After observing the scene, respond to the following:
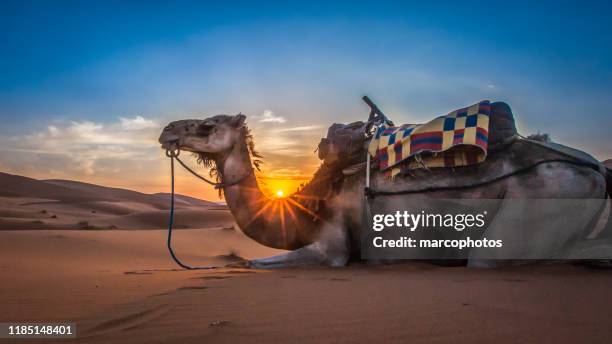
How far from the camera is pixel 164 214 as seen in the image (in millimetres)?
28422

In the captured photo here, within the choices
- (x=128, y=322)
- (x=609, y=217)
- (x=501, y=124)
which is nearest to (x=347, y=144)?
(x=501, y=124)

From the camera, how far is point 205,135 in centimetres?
650

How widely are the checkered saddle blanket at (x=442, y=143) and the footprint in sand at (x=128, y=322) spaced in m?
3.53

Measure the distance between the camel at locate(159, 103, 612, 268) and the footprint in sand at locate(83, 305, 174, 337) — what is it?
105 inches

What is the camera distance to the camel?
4.93 m

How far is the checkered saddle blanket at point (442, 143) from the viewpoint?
5.16 meters

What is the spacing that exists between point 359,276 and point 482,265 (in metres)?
1.41

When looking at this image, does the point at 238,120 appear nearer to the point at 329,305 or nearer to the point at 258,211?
the point at 258,211

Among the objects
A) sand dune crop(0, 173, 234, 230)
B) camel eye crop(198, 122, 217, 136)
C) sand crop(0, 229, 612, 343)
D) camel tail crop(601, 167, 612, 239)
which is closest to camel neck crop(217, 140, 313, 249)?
camel eye crop(198, 122, 217, 136)

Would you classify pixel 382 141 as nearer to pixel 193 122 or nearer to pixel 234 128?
pixel 234 128

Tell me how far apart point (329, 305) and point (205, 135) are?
4.14 metres

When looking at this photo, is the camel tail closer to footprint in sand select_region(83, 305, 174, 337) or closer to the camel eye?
footprint in sand select_region(83, 305, 174, 337)

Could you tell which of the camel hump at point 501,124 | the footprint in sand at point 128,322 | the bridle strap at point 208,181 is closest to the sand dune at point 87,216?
the bridle strap at point 208,181

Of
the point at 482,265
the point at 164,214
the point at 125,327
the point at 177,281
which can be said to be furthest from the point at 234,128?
the point at 164,214
